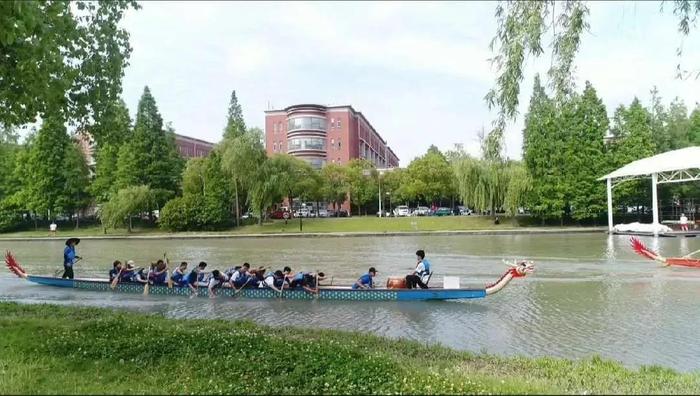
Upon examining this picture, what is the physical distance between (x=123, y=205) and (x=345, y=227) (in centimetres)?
2192

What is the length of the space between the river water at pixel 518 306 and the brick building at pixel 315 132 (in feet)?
211

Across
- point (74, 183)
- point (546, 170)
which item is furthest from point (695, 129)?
point (74, 183)

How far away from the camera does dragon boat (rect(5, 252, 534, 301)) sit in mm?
15906

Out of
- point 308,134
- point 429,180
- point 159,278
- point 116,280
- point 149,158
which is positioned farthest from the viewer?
point 308,134

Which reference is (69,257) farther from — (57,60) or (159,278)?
(57,60)

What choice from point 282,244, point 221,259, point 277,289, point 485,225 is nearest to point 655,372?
point 277,289

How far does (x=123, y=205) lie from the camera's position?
175 feet

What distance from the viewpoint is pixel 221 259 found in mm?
30016

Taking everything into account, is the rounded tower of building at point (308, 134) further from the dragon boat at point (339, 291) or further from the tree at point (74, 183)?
the dragon boat at point (339, 291)

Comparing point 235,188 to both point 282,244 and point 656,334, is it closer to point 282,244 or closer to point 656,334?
point 282,244

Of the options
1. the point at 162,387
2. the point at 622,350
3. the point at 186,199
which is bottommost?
the point at 622,350

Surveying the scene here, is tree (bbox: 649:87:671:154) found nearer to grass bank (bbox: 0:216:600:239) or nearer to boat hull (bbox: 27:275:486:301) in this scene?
grass bank (bbox: 0:216:600:239)

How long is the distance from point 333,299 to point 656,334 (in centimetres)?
865

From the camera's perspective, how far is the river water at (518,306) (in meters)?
11.5
